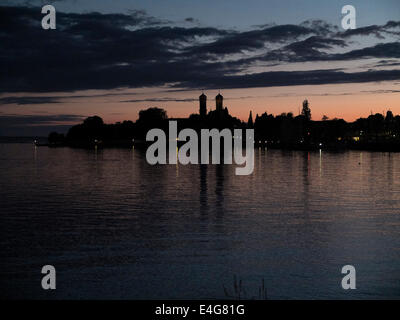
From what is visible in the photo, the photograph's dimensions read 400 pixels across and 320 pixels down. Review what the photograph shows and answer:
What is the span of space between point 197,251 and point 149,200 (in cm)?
2103

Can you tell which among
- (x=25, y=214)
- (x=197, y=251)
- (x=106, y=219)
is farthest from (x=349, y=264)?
(x=25, y=214)

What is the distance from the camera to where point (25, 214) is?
37.5m

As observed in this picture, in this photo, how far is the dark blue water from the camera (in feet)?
66.9

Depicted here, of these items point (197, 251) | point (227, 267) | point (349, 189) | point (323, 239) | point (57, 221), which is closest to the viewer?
point (227, 267)

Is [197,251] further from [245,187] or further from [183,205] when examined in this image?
[245,187]

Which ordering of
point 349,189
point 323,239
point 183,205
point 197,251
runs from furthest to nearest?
point 349,189 → point 183,205 → point 323,239 → point 197,251

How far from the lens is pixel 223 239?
28.5m

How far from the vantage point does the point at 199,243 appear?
27406mm

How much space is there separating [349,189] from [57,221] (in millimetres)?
32564

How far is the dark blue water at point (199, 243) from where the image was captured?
20391 mm

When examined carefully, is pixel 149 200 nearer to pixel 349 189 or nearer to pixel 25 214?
pixel 25 214

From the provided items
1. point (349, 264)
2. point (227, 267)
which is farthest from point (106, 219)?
Answer: point (349, 264)

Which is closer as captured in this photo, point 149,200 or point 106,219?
point 106,219
